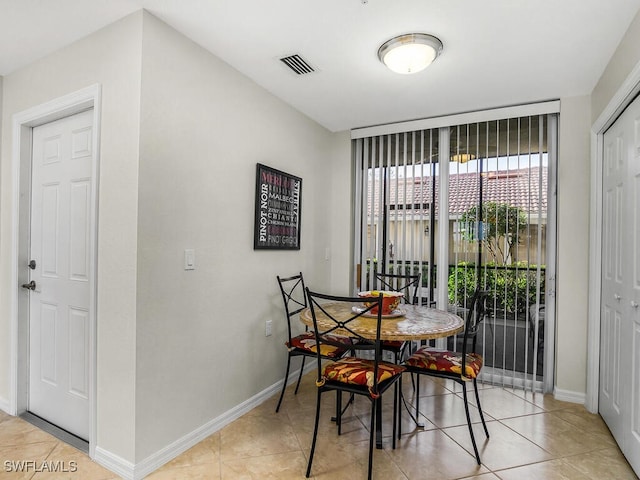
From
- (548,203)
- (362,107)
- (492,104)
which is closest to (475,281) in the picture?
(548,203)

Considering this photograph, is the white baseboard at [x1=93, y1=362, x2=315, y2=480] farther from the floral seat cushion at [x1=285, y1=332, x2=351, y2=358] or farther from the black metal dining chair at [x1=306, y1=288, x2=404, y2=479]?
the black metal dining chair at [x1=306, y1=288, x2=404, y2=479]

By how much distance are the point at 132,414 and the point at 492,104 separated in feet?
11.0

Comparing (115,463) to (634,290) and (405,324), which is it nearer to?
(405,324)

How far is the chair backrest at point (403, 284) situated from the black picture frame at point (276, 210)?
0.90 m

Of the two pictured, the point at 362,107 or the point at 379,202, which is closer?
the point at 362,107

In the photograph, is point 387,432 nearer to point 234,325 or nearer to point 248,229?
point 234,325

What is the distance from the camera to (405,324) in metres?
2.20

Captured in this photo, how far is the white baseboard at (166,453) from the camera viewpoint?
6.16 ft

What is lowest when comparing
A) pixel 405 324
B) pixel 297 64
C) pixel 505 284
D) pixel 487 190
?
pixel 405 324

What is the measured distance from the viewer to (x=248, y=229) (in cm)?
267

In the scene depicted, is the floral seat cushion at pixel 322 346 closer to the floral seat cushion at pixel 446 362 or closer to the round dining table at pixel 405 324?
the round dining table at pixel 405 324

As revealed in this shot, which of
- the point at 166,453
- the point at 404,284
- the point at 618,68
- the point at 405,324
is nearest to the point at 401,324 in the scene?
the point at 405,324

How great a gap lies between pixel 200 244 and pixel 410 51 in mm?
1682

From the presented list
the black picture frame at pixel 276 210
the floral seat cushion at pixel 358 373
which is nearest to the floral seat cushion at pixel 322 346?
the floral seat cushion at pixel 358 373
